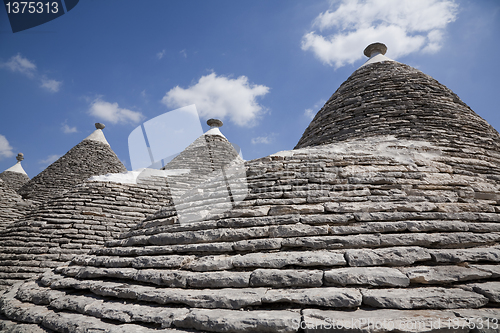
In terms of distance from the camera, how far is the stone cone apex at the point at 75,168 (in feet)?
37.8

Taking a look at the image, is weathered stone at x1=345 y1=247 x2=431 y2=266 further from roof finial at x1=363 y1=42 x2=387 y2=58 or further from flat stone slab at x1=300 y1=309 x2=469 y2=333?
roof finial at x1=363 y1=42 x2=387 y2=58

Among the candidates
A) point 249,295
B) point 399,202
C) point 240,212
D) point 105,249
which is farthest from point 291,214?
point 105,249

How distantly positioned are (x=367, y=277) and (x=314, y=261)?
1.22 ft

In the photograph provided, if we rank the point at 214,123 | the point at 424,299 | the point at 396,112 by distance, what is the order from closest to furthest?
the point at 424,299
the point at 396,112
the point at 214,123

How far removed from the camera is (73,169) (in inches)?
478

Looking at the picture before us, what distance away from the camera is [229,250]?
231cm

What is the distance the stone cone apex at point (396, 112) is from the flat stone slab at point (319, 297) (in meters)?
3.49

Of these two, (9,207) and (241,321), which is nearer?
(241,321)

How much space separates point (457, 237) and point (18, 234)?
8.34 meters

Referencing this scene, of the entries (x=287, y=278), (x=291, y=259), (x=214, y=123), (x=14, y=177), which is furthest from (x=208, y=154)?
(x=14, y=177)

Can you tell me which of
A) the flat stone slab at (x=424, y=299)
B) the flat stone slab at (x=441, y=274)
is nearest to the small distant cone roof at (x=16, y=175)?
the flat stone slab at (x=424, y=299)

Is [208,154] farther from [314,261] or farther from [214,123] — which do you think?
[314,261]

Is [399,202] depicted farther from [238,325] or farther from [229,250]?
[238,325]

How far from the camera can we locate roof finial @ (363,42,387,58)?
6.96 meters
